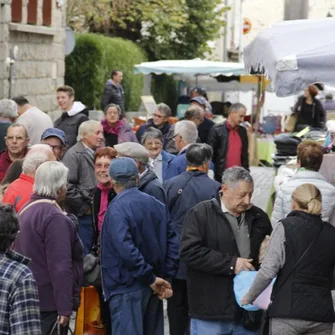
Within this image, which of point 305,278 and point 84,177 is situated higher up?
point 84,177

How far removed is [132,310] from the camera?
810cm

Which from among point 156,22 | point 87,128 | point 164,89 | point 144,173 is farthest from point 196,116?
point 164,89

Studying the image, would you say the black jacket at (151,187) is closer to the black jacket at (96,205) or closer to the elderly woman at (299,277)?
the black jacket at (96,205)

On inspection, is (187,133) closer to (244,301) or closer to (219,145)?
(219,145)

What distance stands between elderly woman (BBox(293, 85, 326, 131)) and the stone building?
4895 mm

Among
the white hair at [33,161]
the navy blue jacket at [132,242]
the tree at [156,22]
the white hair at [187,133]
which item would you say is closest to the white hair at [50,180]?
the navy blue jacket at [132,242]

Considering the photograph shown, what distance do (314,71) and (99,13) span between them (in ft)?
78.1

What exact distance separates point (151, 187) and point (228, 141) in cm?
643

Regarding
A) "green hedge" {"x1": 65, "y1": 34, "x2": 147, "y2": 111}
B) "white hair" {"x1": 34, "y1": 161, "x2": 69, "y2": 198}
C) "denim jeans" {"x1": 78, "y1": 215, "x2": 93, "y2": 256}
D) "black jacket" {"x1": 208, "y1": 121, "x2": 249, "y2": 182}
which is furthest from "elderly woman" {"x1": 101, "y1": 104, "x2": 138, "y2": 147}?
"green hedge" {"x1": 65, "y1": 34, "x2": 147, "y2": 111}

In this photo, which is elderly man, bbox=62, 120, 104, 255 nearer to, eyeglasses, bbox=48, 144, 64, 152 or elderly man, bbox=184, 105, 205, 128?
eyeglasses, bbox=48, 144, 64, 152

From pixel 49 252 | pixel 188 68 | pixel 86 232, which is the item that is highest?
pixel 188 68

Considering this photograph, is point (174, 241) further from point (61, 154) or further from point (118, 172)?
point (61, 154)

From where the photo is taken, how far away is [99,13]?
3100 centimetres

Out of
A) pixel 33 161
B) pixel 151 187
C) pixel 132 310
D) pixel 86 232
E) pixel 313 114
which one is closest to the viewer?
pixel 132 310
